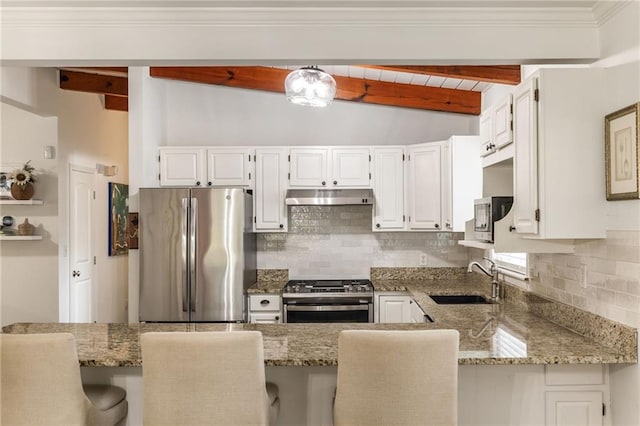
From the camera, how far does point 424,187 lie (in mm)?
4098

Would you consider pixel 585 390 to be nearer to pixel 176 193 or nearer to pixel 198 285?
pixel 198 285

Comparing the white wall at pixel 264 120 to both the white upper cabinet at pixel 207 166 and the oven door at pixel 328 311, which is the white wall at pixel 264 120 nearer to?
the white upper cabinet at pixel 207 166

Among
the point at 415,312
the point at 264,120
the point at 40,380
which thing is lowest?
the point at 415,312

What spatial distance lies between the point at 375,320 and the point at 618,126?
102 inches

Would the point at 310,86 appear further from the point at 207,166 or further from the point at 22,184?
the point at 22,184

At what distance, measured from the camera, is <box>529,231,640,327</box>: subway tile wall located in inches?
73.8

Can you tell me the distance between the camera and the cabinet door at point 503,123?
7.81 feet

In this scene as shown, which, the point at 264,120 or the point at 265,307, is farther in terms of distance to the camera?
the point at 264,120

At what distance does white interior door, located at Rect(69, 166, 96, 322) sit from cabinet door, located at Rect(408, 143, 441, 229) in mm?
3604

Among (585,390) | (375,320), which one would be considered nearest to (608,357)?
(585,390)

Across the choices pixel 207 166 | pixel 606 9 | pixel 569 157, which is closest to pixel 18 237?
pixel 207 166

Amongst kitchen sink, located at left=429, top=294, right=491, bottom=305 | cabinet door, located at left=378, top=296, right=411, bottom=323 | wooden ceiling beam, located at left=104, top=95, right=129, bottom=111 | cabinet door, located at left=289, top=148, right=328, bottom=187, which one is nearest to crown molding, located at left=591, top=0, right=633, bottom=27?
kitchen sink, located at left=429, top=294, right=491, bottom=305

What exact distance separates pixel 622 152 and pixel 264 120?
3.43 meters

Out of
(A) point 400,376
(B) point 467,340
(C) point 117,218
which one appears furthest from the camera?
(C) point 117,218
